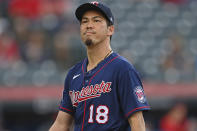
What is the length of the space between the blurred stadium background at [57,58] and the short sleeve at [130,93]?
5.21 metres

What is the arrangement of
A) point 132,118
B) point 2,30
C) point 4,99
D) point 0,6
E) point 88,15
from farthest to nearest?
1. point 0,6
2. point 2,30
3. point 4,99
4. point 88,15
5. point 132,118

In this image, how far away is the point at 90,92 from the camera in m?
3.58

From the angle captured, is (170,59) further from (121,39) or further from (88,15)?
(88,15)

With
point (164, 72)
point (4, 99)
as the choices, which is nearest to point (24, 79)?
point (4, 99)

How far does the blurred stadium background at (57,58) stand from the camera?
370 inches

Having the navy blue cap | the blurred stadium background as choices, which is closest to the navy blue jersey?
the navy blue cap

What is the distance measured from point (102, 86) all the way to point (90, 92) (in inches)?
4.0

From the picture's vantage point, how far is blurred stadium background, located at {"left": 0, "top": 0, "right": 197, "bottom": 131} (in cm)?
939

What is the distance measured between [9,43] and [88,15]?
6.57m

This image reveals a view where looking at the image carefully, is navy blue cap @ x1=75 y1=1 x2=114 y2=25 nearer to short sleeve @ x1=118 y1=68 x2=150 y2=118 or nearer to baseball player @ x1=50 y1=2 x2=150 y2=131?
baseball player @ x1=50 y1=2 x2=150 y2=131

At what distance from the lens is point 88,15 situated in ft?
11.9

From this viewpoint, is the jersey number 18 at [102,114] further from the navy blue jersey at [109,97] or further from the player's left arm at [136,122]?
the player's left arm at [136,122]

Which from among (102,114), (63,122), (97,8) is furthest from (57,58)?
(102,114)

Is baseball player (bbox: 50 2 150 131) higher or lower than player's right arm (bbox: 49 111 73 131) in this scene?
higher
